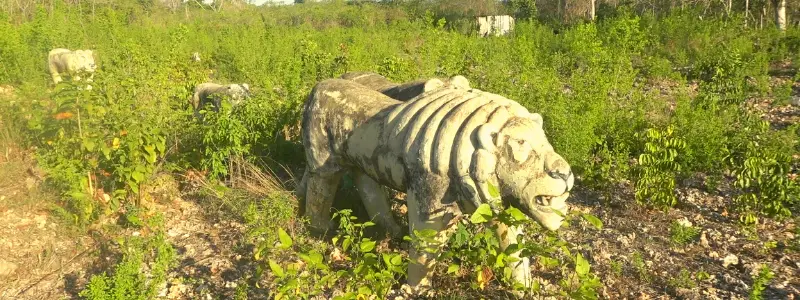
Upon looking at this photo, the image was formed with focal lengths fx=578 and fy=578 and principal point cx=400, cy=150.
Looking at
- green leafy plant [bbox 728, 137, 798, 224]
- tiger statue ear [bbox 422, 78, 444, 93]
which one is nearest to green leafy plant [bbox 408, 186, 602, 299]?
tiger statue ear [bbox 422, 78, 444, 93]

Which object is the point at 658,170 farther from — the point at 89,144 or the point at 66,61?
the point at 66,61

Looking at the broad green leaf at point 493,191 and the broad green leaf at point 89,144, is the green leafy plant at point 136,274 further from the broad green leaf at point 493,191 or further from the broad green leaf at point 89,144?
the broad green leaf at point 493,191

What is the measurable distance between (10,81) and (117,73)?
144 inches

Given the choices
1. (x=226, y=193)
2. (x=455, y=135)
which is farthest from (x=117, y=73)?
(x=455, y=135)

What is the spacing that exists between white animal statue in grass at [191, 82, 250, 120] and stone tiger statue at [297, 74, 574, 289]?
7.07 feet

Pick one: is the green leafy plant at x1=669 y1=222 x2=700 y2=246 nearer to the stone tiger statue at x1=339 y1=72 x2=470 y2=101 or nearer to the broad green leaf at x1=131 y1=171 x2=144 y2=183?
the stone tiger statue at x1=339 y1=72 x2=470 y2=101

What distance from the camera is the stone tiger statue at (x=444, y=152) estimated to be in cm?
319

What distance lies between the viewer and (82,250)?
15.2ft

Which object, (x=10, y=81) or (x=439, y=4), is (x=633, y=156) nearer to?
(x=10, y=81)

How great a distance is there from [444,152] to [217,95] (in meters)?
3.77

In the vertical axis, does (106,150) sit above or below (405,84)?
below

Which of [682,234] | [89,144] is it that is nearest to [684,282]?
[682,234]

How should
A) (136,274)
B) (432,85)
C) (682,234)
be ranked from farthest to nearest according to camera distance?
(682,234) → (432,85) → (136,274)

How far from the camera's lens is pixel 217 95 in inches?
247
